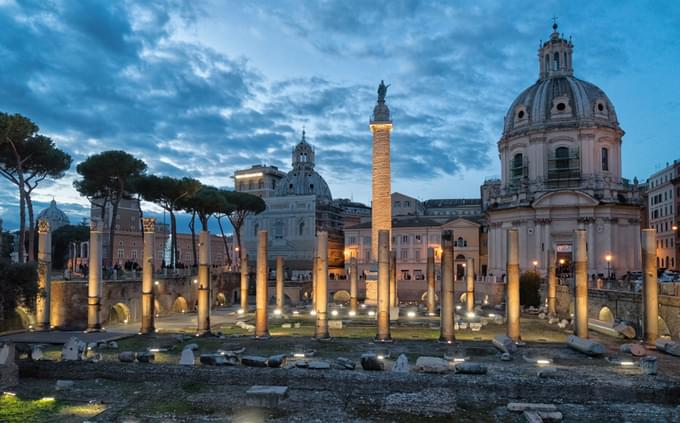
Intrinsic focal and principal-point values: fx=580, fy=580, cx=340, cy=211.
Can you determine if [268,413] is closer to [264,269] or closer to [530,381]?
[530,381]

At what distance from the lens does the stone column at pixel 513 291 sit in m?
24.9

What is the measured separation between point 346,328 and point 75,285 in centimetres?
1452

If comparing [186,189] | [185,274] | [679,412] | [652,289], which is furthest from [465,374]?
[186,189]

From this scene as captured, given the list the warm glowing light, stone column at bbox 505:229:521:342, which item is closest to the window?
stone column at bbox 505:229:521:342

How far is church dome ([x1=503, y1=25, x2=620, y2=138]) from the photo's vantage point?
54.5m

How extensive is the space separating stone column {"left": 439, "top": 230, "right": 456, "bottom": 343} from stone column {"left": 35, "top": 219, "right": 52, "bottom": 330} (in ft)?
62.4

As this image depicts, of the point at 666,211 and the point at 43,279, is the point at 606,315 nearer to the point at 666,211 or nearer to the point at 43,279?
the point at 43,279

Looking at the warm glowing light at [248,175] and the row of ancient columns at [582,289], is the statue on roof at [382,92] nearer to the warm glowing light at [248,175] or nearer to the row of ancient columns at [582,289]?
the row of ancient columns at [582,289]

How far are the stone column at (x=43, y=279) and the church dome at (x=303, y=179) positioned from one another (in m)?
62.1

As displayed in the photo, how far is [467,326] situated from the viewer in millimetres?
32000

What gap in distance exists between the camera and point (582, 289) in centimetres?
2536

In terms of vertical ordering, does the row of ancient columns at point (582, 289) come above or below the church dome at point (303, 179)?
below

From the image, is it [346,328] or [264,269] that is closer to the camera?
[264,269]

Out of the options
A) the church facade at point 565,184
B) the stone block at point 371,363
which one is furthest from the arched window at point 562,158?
the stone block at point 371,363
